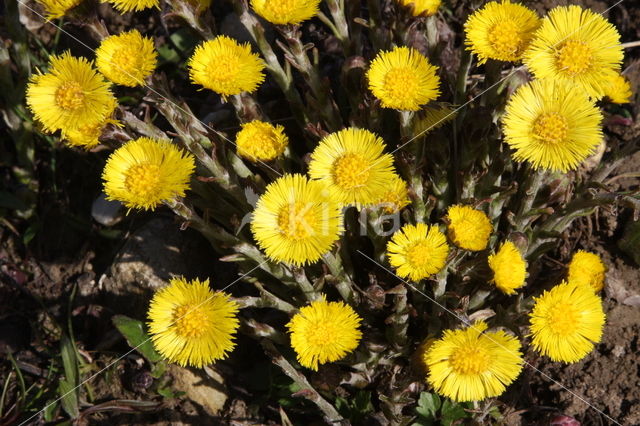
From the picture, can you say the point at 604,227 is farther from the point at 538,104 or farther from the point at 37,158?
the point at 37,158

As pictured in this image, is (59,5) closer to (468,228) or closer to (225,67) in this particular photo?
(225,67)

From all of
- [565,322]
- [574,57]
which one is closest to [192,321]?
[565,322]

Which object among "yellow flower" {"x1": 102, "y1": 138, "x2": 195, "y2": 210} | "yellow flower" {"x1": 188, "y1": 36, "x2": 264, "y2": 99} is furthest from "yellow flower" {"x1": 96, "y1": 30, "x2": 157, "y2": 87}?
"yellow flower" {"x1": 102, "y1": 138, "x2": 195, "y2": 210}

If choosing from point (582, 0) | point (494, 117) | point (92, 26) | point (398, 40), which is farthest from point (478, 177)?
point (92, 26)

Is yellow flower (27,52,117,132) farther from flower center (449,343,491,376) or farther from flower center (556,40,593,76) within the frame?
flower center (556,40,593,76)

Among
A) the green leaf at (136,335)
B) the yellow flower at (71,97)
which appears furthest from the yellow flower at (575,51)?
the green leaf at (136,335)

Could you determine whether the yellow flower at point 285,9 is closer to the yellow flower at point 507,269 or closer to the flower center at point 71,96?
the flower center at point 71,96
